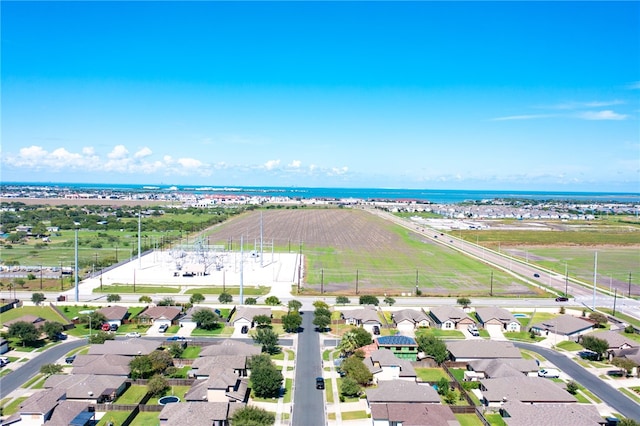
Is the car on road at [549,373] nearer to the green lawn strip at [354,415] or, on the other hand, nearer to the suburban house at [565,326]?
the suburban house at [565,326]

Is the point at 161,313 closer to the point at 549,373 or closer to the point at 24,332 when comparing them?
the point at 24,332

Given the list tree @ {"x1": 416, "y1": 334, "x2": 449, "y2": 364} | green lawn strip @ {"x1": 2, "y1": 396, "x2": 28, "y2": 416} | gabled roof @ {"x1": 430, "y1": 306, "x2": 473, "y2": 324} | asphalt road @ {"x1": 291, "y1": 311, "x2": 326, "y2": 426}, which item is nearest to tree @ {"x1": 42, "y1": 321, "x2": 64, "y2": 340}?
green lawn strip @ {"x1": 2, "y1": 396, "x2": 28, "y2": 416}

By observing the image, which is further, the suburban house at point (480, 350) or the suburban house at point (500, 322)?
the suburban house at point (500, 322)

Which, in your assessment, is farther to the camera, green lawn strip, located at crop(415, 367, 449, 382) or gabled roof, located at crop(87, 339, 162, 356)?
gabled roof, located at crop(87, 339, 162, 356)

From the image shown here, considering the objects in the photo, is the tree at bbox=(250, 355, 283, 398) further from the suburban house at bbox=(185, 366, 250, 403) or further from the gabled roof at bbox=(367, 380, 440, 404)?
the gabled roof at bbox=(367, 380, 440, 404)

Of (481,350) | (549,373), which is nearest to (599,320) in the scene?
(549,373)

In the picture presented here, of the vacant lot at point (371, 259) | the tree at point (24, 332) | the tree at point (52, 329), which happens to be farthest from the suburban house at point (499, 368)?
the tree at point (24, 332)
